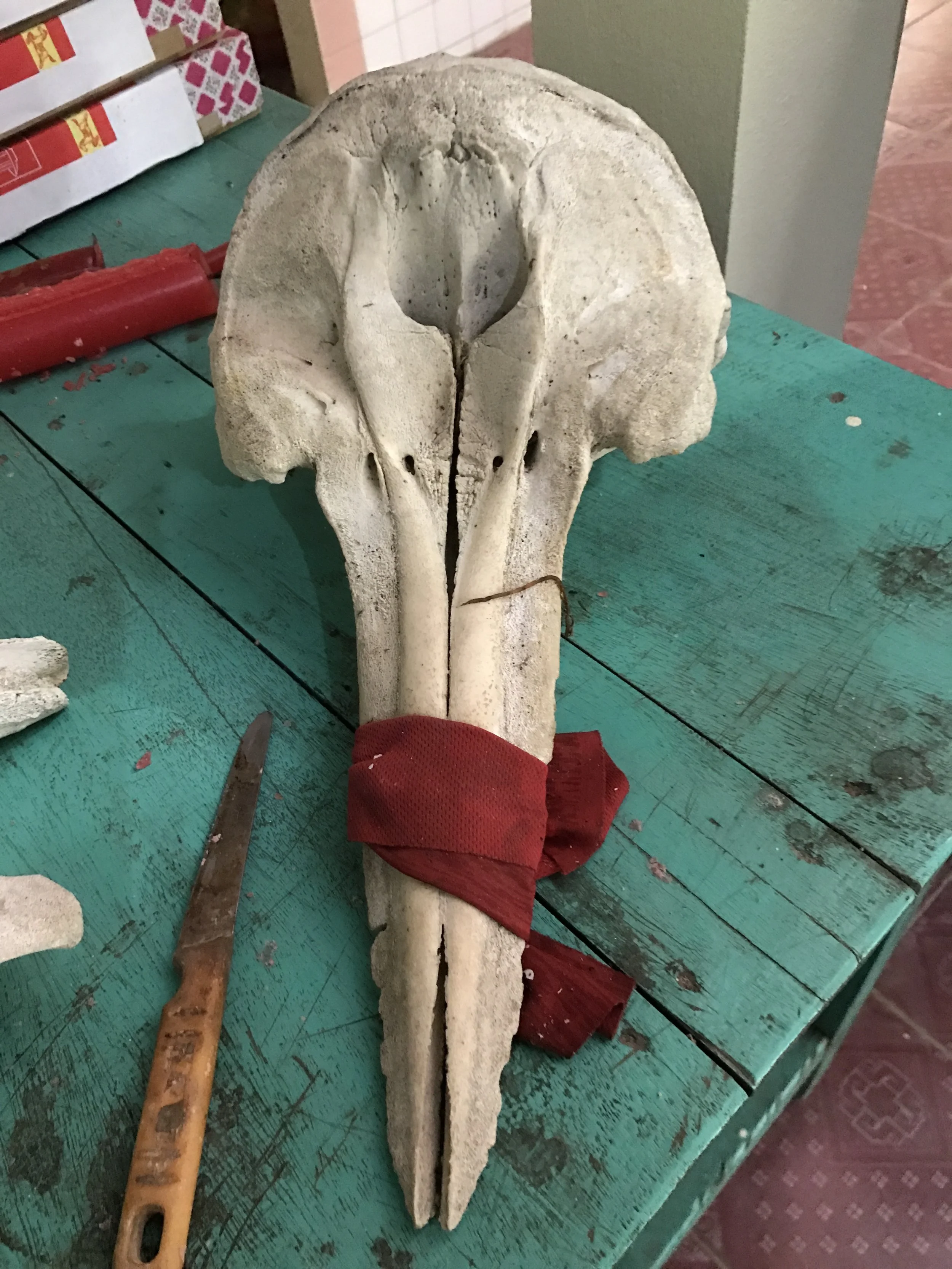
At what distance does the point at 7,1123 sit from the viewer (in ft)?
2.72

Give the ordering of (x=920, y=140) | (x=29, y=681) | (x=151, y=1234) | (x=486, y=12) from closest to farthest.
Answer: (x=151, y=1234)
(x=29, y=681)
(x=920, y=140)
(x=486, y=12)

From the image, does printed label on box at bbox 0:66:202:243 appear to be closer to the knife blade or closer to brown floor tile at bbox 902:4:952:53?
the knife blade

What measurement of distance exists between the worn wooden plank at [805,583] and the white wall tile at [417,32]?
83.1 inches

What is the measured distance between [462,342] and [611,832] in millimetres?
518

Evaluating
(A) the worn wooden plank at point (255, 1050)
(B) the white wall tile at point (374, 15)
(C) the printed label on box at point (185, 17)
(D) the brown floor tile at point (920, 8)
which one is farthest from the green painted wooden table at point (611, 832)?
(D) the brown floor tile at point (920, 8)

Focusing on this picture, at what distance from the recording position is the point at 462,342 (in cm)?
100

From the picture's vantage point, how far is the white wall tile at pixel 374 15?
265cm

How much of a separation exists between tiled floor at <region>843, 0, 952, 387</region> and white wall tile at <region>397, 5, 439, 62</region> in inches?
55.9

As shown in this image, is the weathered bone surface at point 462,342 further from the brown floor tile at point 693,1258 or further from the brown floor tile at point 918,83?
the brown floor tile at point 918,83

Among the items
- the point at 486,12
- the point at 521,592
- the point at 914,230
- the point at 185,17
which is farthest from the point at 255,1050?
the point at 486,12

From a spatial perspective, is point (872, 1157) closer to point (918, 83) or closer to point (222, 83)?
point (222, 83)

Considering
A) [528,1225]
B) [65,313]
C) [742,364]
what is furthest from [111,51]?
[528,1225]

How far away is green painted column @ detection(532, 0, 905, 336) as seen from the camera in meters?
1.35

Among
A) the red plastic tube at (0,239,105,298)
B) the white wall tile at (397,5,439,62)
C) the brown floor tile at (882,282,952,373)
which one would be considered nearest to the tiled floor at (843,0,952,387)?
the brown floor tile at (882,282,952,373)
